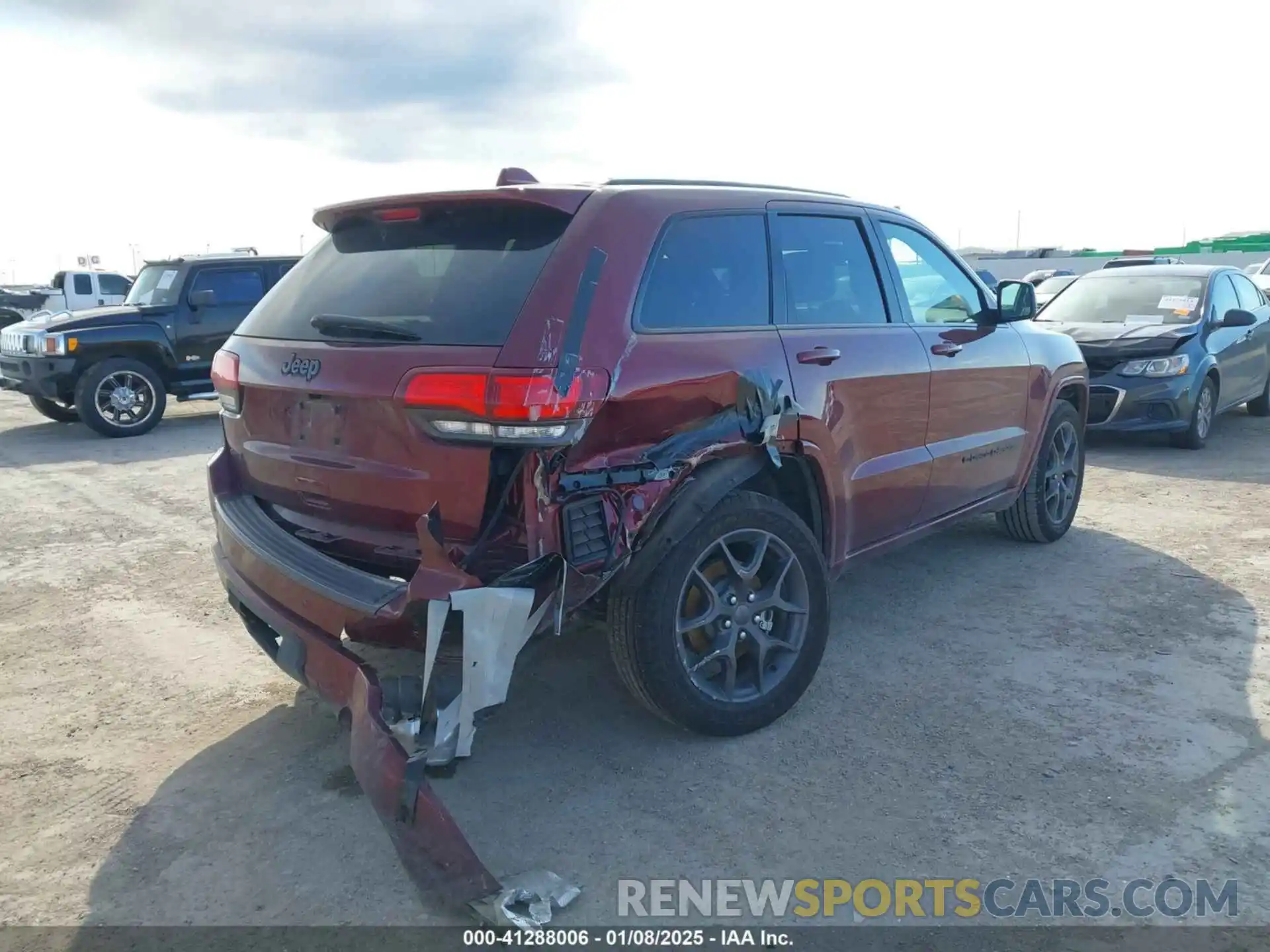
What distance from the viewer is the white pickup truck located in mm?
21578

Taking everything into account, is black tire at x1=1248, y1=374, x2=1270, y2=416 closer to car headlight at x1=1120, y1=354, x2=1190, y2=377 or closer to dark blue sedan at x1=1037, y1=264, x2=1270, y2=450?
dark blue sedan at x1=1037, y1=264, x2=1270, y2=450

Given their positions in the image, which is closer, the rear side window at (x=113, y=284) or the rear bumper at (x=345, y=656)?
the rear bumper at (x=345, y=656)

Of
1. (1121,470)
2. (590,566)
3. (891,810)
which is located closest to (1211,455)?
(1121,470)

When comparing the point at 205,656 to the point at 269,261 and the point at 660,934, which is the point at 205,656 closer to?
the point at 660,934

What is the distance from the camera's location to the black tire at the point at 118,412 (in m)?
10.2

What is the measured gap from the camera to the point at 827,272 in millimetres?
3992

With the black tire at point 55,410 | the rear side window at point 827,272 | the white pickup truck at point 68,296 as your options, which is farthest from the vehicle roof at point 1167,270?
the white pickup truck at point 68,296

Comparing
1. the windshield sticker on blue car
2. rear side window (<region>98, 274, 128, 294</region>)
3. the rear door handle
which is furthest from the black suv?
rear side window (<region>98, 274, 128, 294</region>)

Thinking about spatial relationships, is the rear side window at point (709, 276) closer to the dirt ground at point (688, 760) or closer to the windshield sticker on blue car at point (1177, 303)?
the dirt ground at point (688, 760)

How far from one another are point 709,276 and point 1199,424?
7.09 m

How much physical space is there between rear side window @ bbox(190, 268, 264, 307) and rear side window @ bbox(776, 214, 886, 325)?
8.79 m

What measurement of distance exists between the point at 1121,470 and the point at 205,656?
275 inches

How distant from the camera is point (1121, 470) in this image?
7.96m

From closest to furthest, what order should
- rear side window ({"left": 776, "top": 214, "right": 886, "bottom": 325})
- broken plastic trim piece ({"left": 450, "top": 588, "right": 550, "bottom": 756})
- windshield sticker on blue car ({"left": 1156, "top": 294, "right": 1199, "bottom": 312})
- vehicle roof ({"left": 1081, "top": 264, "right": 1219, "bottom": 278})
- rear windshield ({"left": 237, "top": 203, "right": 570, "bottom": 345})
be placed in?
broken plastic trim piece ({"left": 450, "top": 588, "right": 550, "bottom": 756}) < rear windshield ({"left": 237, "top": 203, "right": 570, "bottom": 345}) < rear side window ({"left": 776, "top": 214, "right": 886, "bottom": 325}) < windshield sticker on blue car ({"left": 1156, "top": 294, "right": 1199, "bottom": 312}) < vehicle roof ({"left": 1081, "top": 264, "right": 1219, "bottom": 278})
